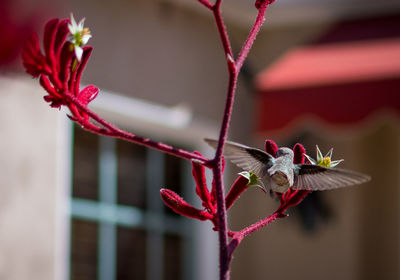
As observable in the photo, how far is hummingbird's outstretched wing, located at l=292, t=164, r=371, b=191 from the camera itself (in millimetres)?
778

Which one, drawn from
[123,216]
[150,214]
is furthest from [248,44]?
[150,214]

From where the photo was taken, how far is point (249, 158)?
0.79m

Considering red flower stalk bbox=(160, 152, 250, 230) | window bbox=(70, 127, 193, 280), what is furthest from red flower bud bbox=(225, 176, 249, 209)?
window bbox=(70, 127, 193, 280)

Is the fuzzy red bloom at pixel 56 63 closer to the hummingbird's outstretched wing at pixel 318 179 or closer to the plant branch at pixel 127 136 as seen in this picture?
the plant branch at pixel 127 136

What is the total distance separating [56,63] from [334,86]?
336cm

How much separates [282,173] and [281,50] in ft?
13.6

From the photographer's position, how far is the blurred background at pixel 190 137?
3559 millimetres

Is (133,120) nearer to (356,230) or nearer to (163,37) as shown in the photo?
(163,37)

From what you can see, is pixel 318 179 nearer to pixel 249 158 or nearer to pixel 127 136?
pixel 249 158

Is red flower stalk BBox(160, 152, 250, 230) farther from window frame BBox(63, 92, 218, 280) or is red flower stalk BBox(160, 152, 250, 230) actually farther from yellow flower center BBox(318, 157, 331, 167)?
window frame BBox(63, 92, 218, 280)

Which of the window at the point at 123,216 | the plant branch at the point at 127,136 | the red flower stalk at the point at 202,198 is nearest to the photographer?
the plant branch at the point at 127,136

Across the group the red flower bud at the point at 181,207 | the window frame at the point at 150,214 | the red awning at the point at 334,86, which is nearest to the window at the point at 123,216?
the window frame at the point at 150,214

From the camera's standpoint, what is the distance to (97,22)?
12.8 ft

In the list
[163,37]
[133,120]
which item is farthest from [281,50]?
[133,120]
